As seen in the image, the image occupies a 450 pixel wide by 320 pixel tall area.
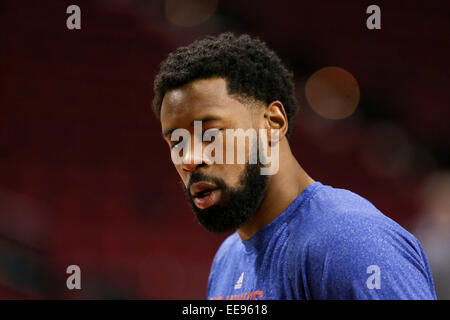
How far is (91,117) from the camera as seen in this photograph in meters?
4.26

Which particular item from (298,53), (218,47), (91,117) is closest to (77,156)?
(91,117)

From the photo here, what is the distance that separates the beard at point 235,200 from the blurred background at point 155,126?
2.81m

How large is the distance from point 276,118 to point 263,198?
19 cm

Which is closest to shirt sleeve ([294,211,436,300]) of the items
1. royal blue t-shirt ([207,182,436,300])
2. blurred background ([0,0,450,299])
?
royal blue t-shirt ([207,182,436,300])

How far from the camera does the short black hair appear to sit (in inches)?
45.4

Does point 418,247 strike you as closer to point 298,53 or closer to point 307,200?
point 307,200

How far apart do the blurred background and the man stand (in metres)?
2.82

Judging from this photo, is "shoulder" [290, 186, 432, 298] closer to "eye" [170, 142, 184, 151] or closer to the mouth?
the mouth

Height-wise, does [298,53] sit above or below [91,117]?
above

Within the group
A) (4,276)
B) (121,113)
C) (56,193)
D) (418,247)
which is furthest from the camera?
(121,113)

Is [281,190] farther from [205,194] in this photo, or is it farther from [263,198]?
[205,194]

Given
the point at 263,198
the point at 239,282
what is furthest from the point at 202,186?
the point at 239,282

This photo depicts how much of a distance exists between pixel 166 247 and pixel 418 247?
3311mm

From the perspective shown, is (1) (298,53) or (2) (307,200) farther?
(1) (298,53)
